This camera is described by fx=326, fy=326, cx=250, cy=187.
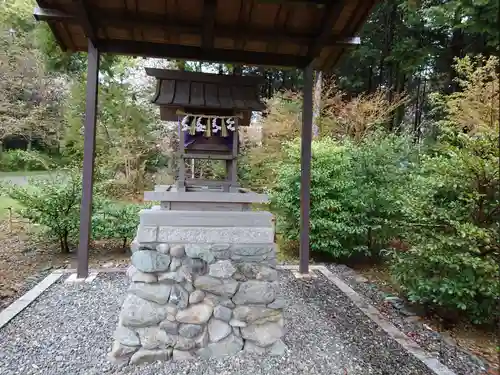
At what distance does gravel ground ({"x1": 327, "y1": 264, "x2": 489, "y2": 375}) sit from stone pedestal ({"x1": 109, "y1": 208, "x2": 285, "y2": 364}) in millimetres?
1113

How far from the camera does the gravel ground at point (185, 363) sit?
1.99 meters

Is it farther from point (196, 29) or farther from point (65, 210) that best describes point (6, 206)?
point (196, 29)

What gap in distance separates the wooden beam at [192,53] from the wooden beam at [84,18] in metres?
0.17

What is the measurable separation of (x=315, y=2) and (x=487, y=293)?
245cm

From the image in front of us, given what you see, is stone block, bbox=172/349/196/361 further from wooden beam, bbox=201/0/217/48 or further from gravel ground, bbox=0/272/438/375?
wooden beam, bbox=201/0/217/48

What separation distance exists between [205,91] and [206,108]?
130mm

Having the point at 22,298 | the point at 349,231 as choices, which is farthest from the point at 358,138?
the point at 22,298

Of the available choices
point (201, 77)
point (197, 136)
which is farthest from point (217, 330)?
point (201, 77)

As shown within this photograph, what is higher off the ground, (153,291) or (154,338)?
(153,291)

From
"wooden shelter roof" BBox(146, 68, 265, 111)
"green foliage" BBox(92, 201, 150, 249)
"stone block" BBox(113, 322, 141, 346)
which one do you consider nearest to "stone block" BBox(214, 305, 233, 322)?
"stone block" BBox(113, 322, 141, 346)

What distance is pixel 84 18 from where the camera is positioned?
2.56m

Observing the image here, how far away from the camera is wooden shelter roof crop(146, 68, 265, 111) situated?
229cm

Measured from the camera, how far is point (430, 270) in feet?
8.96

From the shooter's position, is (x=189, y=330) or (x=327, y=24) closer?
(x=189, y=330)
